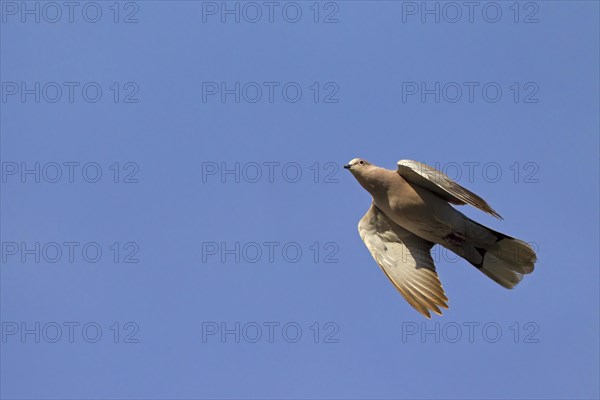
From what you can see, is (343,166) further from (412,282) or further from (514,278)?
(514,278)

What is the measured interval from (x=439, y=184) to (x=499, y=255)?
1.73 m

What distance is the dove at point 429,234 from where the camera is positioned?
13.8m

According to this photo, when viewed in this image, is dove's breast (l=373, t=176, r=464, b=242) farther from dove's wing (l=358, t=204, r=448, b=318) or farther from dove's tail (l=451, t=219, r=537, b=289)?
dove's wing (l=358, t=204, r=448, b=318)

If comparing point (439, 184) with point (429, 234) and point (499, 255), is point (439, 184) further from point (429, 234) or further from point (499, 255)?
point (499, 255)

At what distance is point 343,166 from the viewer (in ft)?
48.4

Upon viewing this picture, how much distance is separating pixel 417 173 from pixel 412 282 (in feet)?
5.59

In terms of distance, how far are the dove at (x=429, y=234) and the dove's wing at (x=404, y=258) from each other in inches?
0.6

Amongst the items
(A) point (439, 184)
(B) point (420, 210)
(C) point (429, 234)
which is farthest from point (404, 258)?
(A) point (439, 184)

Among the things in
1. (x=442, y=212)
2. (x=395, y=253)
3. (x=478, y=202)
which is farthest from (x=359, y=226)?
(x=478, y=202)

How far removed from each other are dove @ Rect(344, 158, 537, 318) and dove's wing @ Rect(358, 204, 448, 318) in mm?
14

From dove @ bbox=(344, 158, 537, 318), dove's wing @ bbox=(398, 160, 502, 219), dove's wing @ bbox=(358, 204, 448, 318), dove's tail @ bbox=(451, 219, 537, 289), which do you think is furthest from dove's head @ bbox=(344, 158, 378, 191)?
dove's tail @ bbox=(451, 219, 537, 289)

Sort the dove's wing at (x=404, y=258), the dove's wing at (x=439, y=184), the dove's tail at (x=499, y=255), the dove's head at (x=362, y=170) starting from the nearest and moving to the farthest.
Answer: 1. the dove's wing at (x=439, y=184)
2. the dove's wing at (x=404, y=258)
3. the dove's tail at (x=499, y=255)
4. the dove's head at (x=362, y=170)

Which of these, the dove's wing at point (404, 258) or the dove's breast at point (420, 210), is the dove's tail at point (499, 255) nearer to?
the dove's breast at point (420, 210)

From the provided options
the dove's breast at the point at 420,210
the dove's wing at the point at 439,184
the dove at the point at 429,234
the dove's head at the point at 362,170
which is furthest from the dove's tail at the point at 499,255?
the dove's head at the point at 362,170
